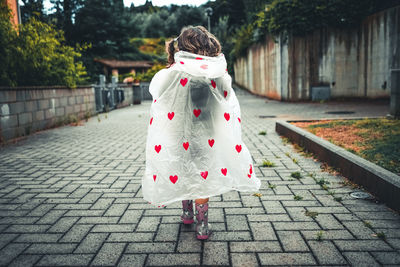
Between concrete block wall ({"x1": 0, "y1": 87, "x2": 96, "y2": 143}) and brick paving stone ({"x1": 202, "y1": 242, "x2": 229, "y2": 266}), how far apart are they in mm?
6364

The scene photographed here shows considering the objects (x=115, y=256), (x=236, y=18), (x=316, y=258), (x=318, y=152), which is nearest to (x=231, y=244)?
(x=316, y=258)

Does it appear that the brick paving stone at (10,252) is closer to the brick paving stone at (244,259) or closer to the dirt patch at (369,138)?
the brick paving stone at (244,259)

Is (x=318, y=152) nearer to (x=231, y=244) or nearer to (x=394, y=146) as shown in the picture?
(x=394, y=146)

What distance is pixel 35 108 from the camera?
28.2 ft

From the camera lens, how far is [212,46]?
→ 8.32ft

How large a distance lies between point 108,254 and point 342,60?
49.0 ft

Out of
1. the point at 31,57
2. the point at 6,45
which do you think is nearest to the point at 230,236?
the point at 6,45

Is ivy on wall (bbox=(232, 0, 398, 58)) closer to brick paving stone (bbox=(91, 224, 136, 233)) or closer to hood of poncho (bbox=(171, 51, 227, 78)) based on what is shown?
hood of poncho (bbox=(171, 51, 227, 78))

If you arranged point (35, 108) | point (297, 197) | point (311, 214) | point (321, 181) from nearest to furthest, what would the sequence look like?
1. point (311, 214)
2. point (297, 197)
3. point (321, 181)
4. point (35, 108)

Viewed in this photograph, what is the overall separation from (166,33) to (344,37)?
2086 inches

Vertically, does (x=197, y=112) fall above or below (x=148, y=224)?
above

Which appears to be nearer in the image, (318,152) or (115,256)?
(115,256)

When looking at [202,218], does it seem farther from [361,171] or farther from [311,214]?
[361,171]

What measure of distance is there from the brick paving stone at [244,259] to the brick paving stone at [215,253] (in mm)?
56
